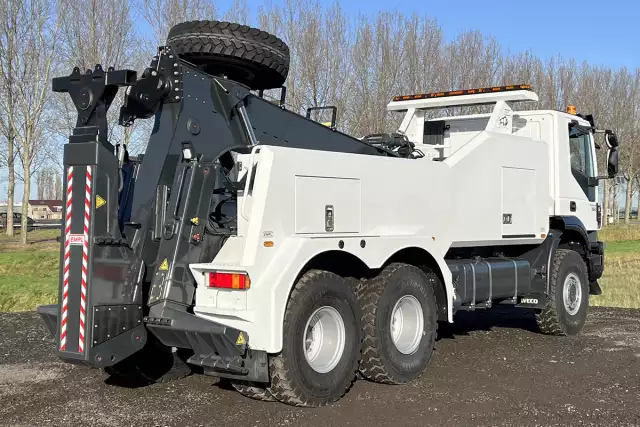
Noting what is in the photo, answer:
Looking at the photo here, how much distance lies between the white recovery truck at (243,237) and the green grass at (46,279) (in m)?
6.74

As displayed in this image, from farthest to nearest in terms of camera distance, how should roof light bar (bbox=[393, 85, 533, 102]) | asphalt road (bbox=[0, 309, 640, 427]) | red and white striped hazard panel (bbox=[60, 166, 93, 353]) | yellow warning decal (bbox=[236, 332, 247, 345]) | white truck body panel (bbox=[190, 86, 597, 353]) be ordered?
roof light bar (bbox=[393, 85, 533, 102]) → asphalt road (bbox=[0, 309, 640, 427]) → white truck body panel (bbox=[190, 86, 597, 353]) → yellow warning decal (bbox=[236, 332, 247, 345]) → red and white striped hazard panel (bbox=[60, 166, 93, 353])

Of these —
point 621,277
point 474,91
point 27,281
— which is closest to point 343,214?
point 474,91

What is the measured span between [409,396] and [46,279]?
11645mm

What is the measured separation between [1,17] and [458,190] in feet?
76.6

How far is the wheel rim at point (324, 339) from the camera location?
5.77m

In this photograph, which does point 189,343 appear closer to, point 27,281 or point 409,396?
point 409,396

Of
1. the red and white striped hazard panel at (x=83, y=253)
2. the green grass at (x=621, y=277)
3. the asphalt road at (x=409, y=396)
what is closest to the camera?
the red and white striped hazard panel at (x=83, y=253)

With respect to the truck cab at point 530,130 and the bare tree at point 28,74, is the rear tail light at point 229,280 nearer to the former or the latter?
the truck cab at point 530,130

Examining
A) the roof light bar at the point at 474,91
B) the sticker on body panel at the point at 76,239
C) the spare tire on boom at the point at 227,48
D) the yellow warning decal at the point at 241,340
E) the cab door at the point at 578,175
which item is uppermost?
the roof light bar at the point at 474,91

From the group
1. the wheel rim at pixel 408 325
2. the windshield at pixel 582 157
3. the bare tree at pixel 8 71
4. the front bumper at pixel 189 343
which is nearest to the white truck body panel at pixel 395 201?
the front bumper at pixel 189 343

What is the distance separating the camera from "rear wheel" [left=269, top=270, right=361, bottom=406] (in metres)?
5.43

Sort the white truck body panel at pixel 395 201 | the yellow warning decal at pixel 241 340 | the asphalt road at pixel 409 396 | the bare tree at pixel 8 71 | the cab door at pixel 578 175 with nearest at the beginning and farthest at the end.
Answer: the yellow warning decal at pixel 241 340 → the white truck body panel at pixel 395 201 → the asphalt road at pixel 409 396 → the cab door at pixel 578 175 → the bare tree at pixel 8 71

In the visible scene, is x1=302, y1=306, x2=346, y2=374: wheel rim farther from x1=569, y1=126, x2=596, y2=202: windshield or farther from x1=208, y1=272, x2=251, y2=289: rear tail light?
x1=569, y1=126, x2=596, y2=202: windshield

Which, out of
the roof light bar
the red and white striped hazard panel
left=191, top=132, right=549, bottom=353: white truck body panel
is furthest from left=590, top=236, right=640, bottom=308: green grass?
the red and white striped hazard panel
